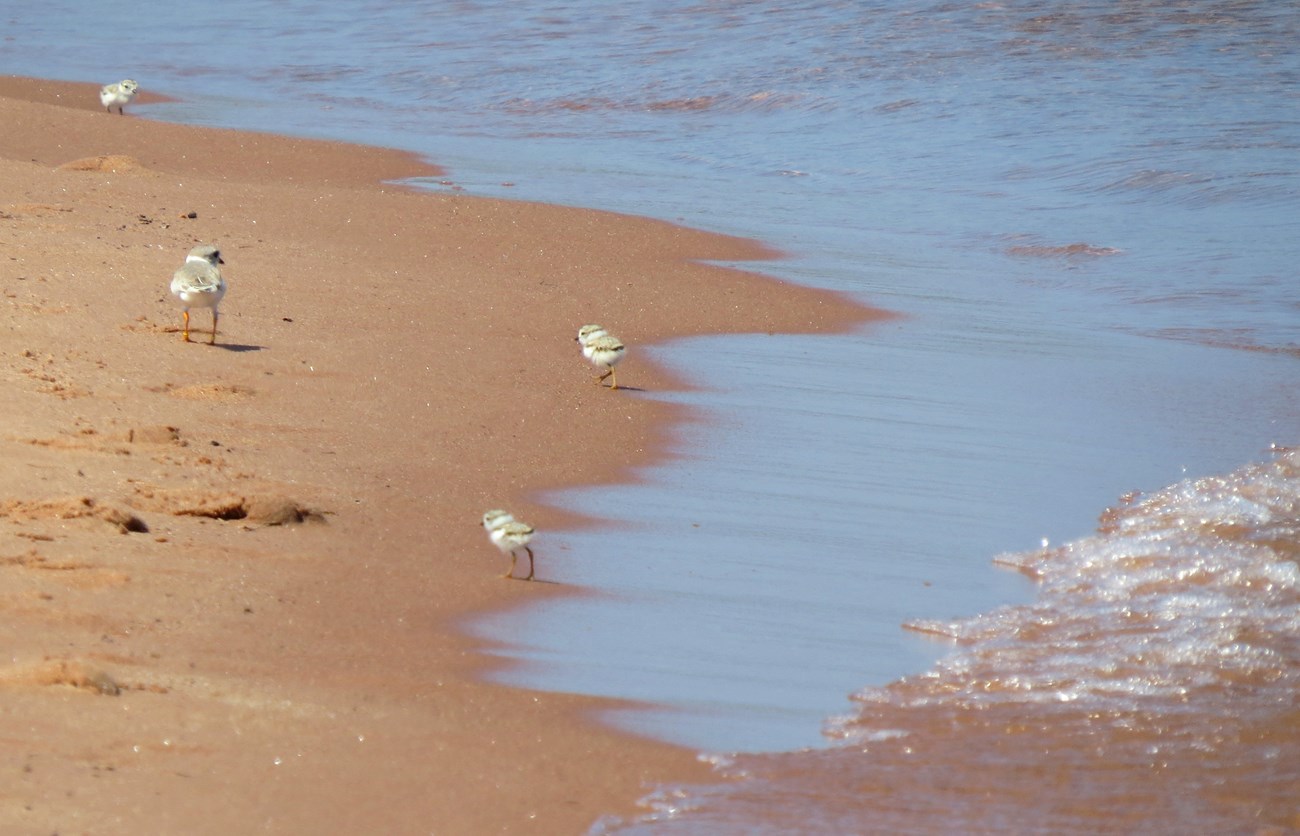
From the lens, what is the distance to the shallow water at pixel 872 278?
226 inches

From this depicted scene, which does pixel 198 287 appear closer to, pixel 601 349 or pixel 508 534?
pixel 601 349

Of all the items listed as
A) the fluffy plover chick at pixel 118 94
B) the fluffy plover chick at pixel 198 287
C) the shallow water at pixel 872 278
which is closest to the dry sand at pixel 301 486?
the fluffy plover chick at pixel 198 287

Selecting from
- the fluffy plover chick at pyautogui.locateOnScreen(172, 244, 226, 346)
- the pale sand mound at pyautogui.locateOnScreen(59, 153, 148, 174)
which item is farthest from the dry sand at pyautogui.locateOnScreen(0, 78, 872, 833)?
the pale sand mound at pyautogui.locateOnScreen(59, 153, 148, 174)

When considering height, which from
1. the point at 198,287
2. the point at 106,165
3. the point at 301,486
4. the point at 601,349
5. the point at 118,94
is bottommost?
the point at 301,486

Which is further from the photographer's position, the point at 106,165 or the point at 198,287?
the point at 106,165

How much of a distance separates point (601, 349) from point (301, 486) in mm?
2653

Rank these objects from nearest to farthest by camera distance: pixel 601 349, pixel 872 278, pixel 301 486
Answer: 1. pixel 301 486
2. pixel 601 349
3. pixel 872 278

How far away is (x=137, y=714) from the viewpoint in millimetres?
4805

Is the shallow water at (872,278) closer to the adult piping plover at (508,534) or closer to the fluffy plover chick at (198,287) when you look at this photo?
the adult piping plover at (508,534)

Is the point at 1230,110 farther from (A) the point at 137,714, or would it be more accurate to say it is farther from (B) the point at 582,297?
(A) the point at 137,714

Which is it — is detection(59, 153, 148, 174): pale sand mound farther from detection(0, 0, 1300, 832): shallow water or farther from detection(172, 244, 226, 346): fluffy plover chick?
detection(172, 244, 226, 346): fluffy plover chick

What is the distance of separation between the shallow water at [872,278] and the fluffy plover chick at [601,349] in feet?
1.16

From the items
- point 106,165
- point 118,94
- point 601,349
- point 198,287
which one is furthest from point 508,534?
→ point 118,94

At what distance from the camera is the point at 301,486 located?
709 centimetres
